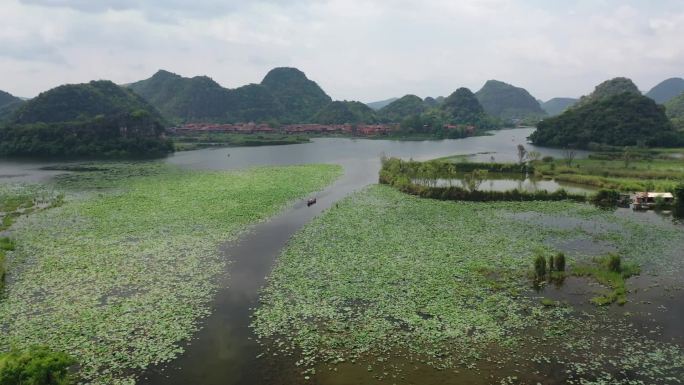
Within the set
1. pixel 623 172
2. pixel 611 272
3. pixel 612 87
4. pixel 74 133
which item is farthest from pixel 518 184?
pixel 612 87

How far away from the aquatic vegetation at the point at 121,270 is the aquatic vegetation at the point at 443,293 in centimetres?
451

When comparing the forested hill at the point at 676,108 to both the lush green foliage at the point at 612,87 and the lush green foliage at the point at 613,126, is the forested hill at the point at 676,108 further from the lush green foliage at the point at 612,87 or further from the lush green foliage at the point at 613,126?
the lush green foliage at the point at 613,126

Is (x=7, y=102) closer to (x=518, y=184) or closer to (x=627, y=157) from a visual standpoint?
(x=518, y=184)

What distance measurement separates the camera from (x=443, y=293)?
22.4m

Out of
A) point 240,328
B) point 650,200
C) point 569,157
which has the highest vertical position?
point 569,157

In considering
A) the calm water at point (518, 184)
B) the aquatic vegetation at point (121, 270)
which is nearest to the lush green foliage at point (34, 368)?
the aquatic vegetation at point (121, 270)

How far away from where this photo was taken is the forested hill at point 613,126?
305 feet

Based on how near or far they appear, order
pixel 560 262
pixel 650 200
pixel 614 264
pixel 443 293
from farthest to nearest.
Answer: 1. pixel 650 200
2. pixel 560 262
3. pixel 614 264
4. pixel 443 293

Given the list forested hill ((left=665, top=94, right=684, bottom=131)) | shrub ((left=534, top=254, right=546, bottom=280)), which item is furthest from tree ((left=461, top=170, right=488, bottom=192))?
forested hill ((left=665, top=94, right=684, bottom=131))

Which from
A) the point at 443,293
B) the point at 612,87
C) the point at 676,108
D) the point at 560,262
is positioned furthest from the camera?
the point at 612,87

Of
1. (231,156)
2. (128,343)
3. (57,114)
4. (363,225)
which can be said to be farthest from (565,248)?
(57,114)

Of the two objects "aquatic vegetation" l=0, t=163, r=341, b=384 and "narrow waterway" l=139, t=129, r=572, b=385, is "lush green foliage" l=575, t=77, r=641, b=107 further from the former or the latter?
"narrow waterway" l=139, t=129, r=572, b=385

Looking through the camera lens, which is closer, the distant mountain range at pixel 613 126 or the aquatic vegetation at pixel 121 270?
the aquatic vegetation at pixel 121 270

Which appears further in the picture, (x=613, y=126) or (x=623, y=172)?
(x=613, y=126)
